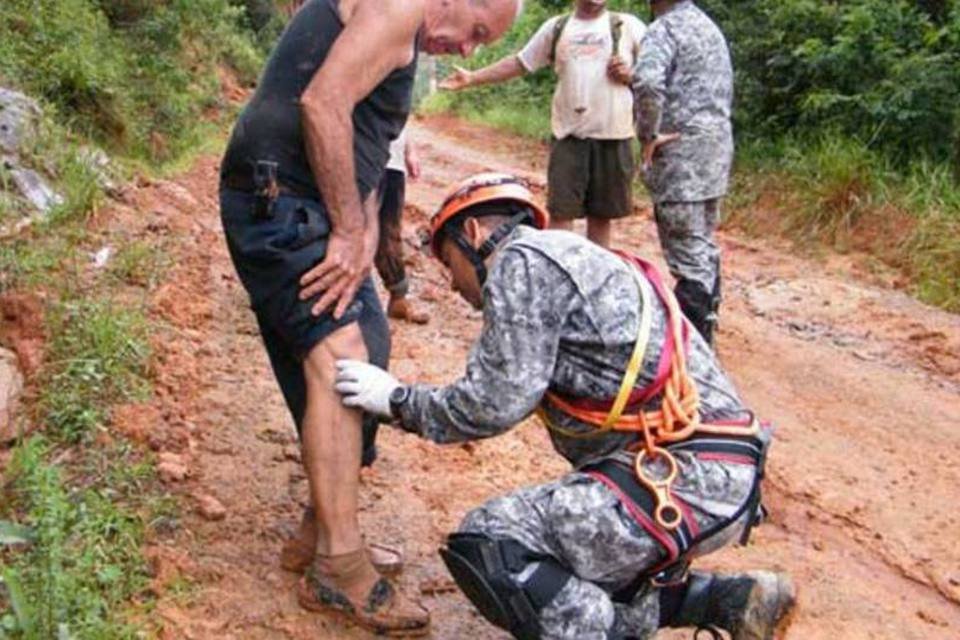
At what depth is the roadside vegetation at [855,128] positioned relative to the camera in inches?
288

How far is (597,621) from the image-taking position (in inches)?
98.2

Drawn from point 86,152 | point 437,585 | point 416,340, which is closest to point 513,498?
point 437,585

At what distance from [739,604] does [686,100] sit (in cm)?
270

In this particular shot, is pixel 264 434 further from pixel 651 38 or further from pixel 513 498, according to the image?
pixel 651 38

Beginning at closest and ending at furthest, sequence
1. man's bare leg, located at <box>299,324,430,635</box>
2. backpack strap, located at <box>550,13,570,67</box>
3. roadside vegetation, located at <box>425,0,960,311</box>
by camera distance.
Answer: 1. man's bare leg, located at <box>299,324,430,635</box>
2. backpack strap, located at <box>550,13,570,67</box>
3. roadside vegetation, located at <box>425,0,960,311</box>

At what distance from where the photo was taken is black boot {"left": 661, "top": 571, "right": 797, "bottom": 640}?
275 centimetres

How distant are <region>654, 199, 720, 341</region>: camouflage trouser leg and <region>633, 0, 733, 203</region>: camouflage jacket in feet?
0.19

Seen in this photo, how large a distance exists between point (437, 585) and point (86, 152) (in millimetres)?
4406

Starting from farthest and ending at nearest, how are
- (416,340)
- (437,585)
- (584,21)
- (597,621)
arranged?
(584,21)
(416,340)
(437,585)
(597,621)

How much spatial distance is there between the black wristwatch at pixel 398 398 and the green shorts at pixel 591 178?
3.24 meters

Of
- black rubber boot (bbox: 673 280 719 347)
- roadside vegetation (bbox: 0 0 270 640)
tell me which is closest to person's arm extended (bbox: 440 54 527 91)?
black rubber boot (bbox: 673 280 719 347)

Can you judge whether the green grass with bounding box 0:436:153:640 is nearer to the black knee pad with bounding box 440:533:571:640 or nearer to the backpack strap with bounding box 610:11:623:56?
the black knee pad with bounding box 440:533:571:640

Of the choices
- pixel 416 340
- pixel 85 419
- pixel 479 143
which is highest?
pixel 85 419

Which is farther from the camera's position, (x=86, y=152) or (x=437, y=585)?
(x=86, y=152)
